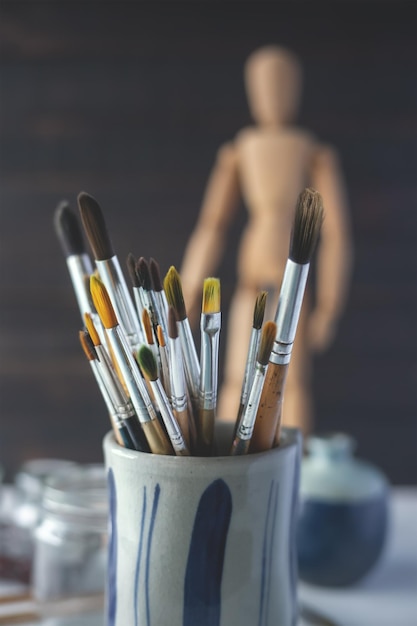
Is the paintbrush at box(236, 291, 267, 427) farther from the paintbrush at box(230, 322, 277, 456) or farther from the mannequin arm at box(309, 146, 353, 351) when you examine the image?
the mannequin arm at box(309, 146, 353, 351)

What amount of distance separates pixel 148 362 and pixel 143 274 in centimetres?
4

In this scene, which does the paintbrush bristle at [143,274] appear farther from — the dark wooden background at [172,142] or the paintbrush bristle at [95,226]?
the dark wooden background at [172,142]

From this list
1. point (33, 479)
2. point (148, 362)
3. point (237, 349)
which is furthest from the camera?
point (237, 349)

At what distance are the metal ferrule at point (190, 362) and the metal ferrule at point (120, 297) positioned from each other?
0.02 m

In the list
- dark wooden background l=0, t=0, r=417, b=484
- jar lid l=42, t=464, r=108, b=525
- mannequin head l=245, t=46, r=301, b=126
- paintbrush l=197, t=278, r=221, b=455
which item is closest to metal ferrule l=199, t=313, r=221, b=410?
paintbrush l=197, t=278, r=221, b=455

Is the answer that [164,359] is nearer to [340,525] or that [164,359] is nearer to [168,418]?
[168,418]

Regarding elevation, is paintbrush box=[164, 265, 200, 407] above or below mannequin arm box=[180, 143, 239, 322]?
below

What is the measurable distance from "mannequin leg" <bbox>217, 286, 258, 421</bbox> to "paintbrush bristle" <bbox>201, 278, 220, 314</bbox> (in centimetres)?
65

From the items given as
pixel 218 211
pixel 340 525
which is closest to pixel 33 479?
pixel 340 525

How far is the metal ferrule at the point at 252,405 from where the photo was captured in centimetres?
29

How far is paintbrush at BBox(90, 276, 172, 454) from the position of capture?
0.29 m

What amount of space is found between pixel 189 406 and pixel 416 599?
263 millimetres

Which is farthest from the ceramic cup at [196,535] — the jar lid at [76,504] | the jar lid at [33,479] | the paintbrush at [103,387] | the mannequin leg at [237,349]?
the mannequin leg at [237,349]

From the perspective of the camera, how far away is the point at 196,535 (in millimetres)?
295
